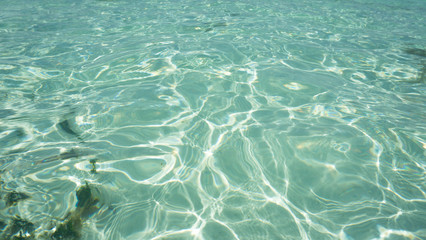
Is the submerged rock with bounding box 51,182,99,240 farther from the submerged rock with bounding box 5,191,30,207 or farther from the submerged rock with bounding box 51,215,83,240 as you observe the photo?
the submerged rock with bounding box 5,191,30,207

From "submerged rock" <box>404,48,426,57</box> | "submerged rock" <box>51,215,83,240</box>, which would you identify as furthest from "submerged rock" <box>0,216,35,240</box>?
"submerged rock" <box>404,48,426,57</box>

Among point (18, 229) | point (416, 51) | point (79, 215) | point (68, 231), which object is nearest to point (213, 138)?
point (79, 215)

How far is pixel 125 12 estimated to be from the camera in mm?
10875

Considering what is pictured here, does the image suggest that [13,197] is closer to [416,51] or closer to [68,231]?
[68,231]

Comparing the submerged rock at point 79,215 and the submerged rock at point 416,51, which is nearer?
the submerged rock at point 79,215

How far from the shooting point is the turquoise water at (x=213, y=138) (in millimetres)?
2475

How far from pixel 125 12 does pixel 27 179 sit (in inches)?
386

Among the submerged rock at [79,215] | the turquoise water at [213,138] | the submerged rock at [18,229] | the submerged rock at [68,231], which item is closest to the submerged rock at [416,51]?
the turquoise water at [213,138]

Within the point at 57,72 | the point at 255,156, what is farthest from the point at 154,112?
the point at 57,72

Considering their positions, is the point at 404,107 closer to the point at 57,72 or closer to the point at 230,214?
the point at 230,214

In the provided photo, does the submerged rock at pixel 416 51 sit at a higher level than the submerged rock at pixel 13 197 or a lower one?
lower

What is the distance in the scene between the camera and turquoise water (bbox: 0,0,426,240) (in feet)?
8.12

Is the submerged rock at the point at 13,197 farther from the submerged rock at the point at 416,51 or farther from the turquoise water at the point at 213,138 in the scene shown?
the submerged rock at the point at 416,51

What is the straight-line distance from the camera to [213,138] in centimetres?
346
